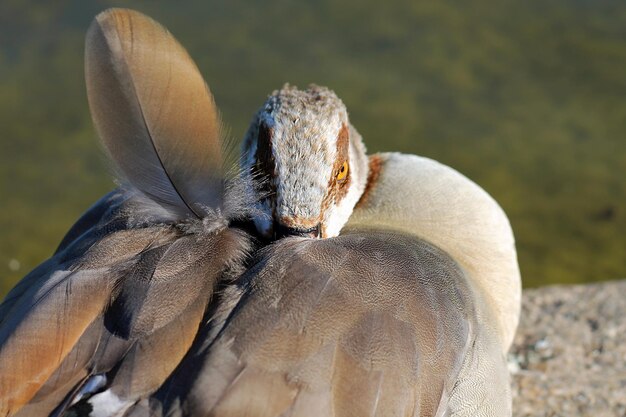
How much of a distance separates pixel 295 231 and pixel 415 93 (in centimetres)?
452

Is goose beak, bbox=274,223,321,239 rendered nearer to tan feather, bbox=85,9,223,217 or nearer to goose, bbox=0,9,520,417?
goose, bbox=0,9,520,417

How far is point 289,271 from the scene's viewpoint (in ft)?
10.0

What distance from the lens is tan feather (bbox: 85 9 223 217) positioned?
321 cm

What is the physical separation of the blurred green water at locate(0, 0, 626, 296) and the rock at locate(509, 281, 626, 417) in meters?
1.03

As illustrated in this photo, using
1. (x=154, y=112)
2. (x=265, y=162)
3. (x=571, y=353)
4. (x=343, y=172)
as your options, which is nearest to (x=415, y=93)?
(x=571, y=353)

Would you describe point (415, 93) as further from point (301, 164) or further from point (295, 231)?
point (295, 231)

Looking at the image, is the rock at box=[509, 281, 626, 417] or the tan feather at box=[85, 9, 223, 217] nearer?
the tan feather at box=[85, 9, 223, 217]

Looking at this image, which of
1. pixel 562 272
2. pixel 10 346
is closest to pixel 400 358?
pixel 10 346

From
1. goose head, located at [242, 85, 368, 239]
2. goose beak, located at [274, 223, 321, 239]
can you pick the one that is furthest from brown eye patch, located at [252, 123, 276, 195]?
goose beak, located at [274, 223, 321, 239]

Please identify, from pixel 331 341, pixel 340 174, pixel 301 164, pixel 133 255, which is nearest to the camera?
pixel 331 341

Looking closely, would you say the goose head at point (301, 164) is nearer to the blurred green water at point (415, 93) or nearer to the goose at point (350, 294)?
the goose at point (350, 294)

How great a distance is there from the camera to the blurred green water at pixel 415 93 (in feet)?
22.7

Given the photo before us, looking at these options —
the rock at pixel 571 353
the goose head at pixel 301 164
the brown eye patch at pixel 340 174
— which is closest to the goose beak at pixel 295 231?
the goose head at pixel 301 164

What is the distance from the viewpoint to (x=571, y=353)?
15.6 ft
